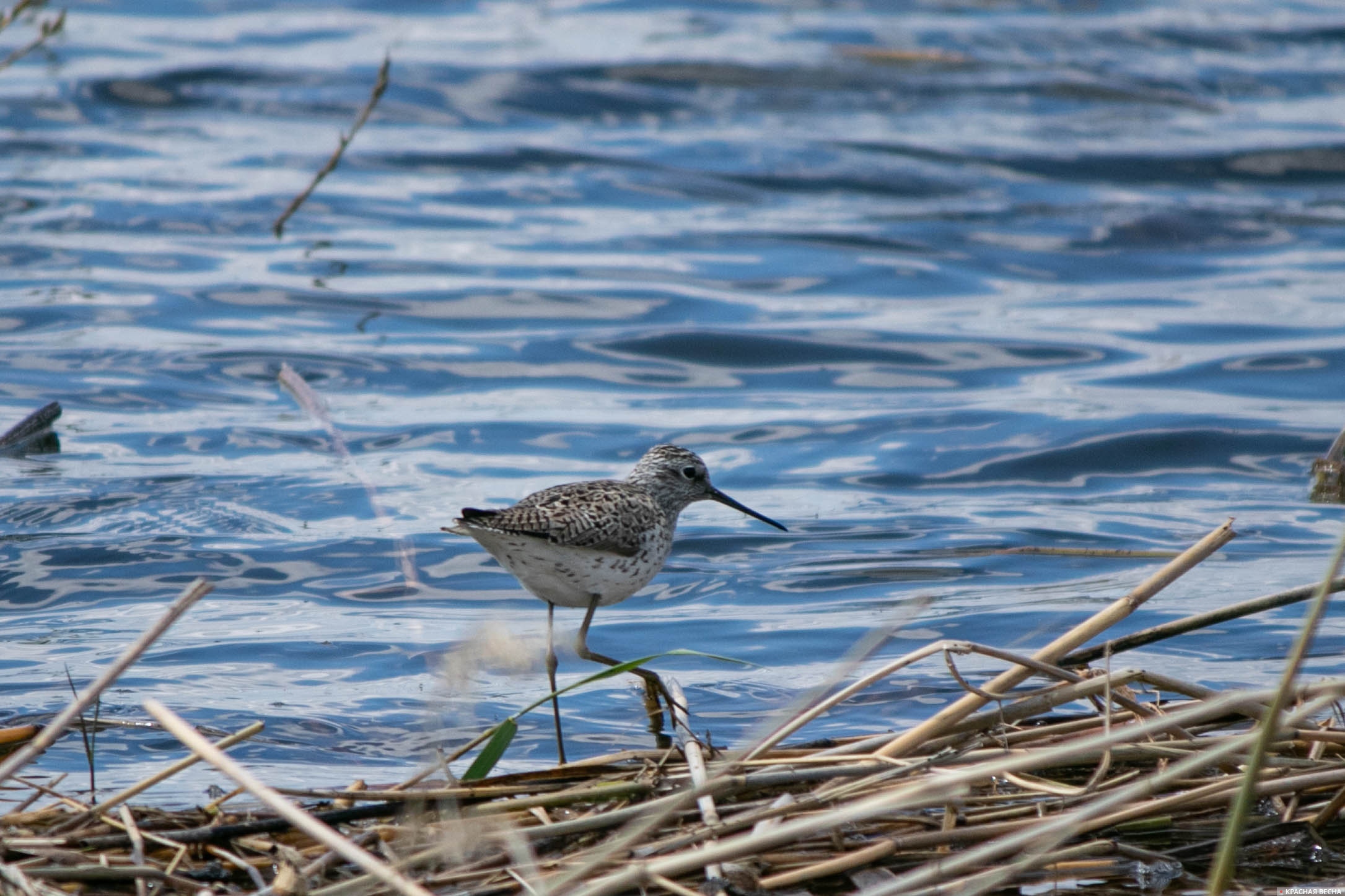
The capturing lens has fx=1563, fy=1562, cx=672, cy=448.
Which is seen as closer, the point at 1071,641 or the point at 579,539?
the point at 1071,641

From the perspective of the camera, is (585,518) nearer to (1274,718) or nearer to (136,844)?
(136,844)

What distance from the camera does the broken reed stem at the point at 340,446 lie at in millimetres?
8656

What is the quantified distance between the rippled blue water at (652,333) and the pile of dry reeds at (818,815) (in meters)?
0.50

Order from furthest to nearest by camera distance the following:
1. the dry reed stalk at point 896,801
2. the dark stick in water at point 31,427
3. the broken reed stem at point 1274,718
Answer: the dark stick in water at point 31,427 < the dry reed stalk at point 896,801 < the broken reed stem at point 1274,718

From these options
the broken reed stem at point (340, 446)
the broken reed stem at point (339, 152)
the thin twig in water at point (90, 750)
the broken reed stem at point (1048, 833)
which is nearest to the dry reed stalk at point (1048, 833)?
the broken reed stem at point (1048, 833)

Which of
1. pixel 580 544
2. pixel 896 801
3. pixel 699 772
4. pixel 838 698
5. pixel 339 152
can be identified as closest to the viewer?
pixel 896 801

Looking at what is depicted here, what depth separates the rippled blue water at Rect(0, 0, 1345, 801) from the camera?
294 inches

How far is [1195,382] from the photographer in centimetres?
1267

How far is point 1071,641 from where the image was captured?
4332 mm

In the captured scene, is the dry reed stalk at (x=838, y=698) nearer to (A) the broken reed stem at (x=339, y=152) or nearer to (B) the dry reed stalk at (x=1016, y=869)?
(B) the dry reed stalk at (x=1016, y=869)

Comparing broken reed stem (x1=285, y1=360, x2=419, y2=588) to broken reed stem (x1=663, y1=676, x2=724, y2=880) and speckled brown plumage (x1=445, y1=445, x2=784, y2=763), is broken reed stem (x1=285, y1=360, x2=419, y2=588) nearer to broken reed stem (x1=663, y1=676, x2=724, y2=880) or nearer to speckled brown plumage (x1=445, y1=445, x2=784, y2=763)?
speckled brown plumage (x1=445, y1=445, x2=784, y2=763)

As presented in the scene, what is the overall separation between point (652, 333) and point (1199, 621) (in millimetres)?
9475

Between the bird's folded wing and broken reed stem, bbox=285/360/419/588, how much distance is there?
7.40ft

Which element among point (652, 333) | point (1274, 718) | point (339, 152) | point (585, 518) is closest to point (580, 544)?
point (585, 518)
